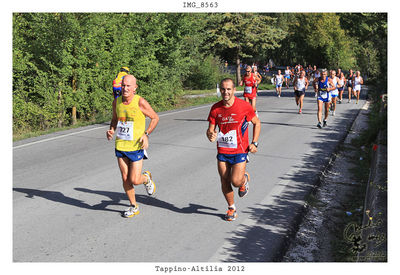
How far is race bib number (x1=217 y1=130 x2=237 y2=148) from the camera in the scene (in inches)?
230

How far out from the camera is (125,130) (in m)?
6.17

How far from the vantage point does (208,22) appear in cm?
4178

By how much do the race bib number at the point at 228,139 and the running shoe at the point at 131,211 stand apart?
155 cm

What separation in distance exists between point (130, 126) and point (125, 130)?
0.09 m

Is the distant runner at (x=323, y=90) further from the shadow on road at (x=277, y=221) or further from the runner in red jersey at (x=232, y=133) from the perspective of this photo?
the runner in red jersey at (x=232, y=133)

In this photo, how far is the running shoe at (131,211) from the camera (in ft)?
20.7

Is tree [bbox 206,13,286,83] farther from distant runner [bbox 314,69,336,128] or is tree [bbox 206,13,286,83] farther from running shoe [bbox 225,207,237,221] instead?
running shoe [bbox 225,207,237,221]

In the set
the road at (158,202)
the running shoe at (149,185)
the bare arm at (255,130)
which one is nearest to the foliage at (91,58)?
the road at (158,202)

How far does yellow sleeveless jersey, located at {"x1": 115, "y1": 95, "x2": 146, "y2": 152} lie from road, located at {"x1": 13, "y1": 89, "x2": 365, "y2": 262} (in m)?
1.00

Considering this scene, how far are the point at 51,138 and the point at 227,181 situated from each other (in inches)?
292

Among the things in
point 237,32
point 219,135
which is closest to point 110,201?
point 219,135

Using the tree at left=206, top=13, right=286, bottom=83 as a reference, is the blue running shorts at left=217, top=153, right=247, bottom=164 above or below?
below

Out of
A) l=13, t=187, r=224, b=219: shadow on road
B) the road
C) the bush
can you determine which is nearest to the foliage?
the road

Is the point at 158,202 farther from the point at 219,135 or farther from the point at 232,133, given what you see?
the point at 232,133
